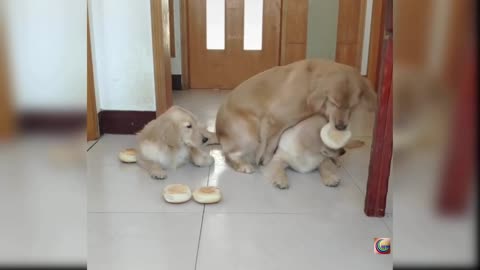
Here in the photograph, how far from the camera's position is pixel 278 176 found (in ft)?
5.24

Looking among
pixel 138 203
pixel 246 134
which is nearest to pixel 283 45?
pixel 246 134

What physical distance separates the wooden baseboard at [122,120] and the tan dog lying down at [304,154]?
0.82 meters

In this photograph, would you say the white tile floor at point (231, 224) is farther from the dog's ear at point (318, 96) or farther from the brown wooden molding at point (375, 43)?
the brown wooden molding at point (375, 43)

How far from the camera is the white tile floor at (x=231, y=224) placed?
3.51 ft

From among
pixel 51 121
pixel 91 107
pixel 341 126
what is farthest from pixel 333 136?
pixel 51 121

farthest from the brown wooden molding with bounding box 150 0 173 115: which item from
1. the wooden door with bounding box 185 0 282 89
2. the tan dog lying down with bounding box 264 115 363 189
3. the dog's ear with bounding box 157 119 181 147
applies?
the wooden door with bounding box 185 0 282 89

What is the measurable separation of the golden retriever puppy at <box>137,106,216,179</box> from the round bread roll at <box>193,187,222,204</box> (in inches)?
Result: 10.4

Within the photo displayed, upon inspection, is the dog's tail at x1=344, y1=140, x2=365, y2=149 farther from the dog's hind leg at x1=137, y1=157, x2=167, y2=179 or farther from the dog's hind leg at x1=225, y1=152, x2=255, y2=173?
the dog's hind leg at x1=137, y1=157, x2=167, y2=179

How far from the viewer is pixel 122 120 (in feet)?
7.25

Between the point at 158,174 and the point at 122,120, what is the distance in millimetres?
698

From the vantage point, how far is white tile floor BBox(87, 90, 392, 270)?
107 cm

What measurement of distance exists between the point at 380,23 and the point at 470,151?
10.8 feet

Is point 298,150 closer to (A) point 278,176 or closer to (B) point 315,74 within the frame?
(A) point 278,176

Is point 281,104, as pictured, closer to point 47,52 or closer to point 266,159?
point 266,159
